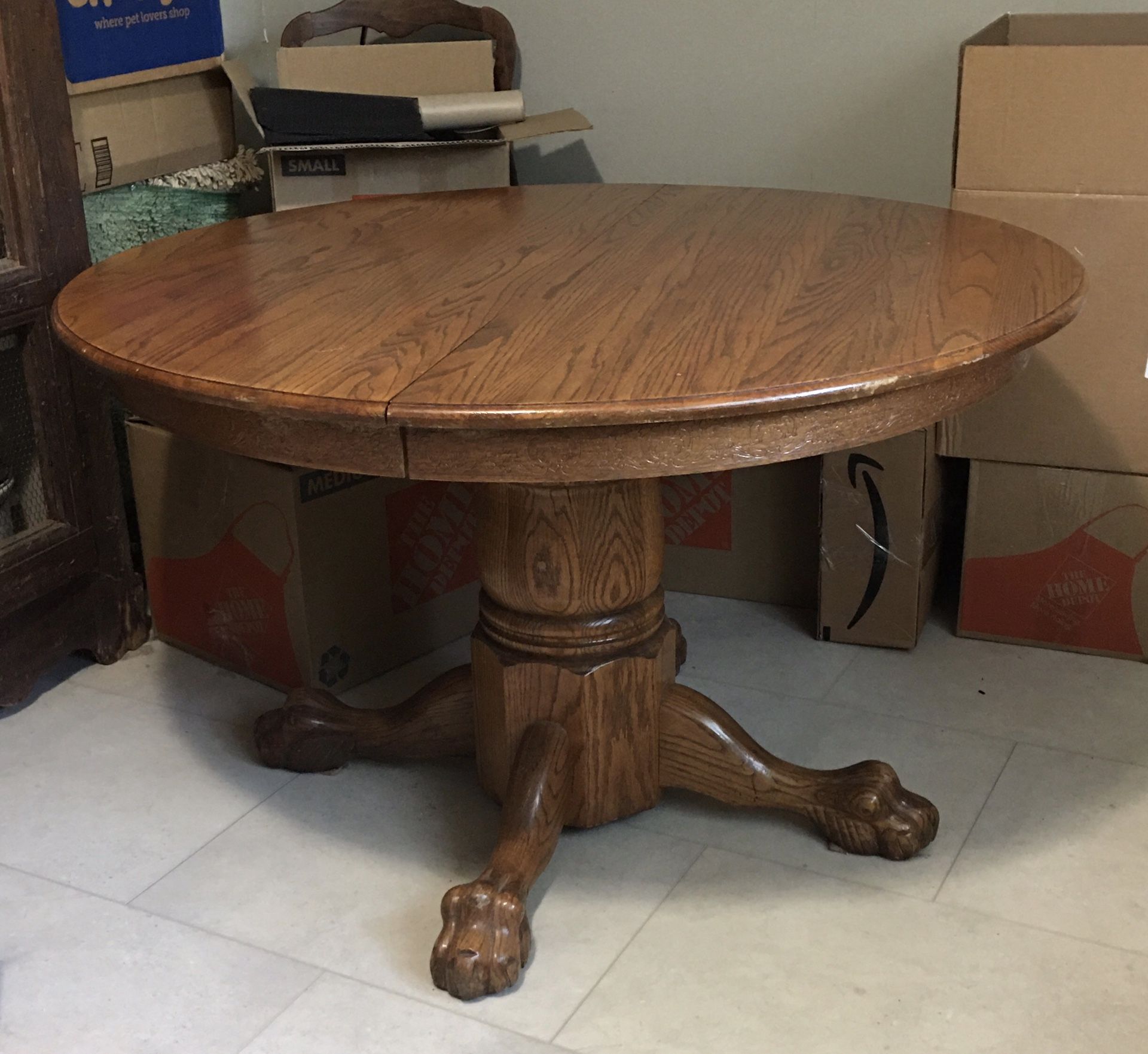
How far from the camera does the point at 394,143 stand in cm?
217

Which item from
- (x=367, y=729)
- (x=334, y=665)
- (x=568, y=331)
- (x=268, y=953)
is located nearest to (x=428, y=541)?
(x=334, y=665)

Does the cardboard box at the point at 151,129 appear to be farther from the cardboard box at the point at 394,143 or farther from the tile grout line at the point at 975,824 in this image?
the tile grout line at the point at 975,824

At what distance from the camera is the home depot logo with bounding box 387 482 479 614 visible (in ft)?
7.14

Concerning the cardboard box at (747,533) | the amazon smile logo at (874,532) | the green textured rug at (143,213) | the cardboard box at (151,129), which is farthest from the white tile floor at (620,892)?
the cardboard box at (151,129)

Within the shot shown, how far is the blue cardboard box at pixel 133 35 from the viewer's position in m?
2.16

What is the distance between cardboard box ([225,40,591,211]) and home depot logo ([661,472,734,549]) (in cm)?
60

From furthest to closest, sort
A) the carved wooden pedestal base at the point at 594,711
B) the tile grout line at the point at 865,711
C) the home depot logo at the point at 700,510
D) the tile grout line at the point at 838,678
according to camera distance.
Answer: the home depot logo at the point at 700,510 → the tile grout line at the point at 838,678 → the tile grout line at the point at 865,711 → the carved wooden pedestal base at the point at 594,711

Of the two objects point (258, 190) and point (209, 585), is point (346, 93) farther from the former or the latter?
point (209, 585)

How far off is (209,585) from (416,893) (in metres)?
0.76

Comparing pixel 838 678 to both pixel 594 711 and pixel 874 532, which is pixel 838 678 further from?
pixel 594 711

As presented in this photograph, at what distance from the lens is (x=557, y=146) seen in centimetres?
259

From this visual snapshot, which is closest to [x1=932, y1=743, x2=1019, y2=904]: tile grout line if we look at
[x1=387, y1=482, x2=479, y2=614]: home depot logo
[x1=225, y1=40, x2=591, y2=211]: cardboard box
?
[x1=387, y1=482, x2=479, y2=614]: home depot logo

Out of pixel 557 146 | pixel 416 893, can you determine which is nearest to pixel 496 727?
pixel 416 893

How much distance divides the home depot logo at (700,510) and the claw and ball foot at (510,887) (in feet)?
2.65
